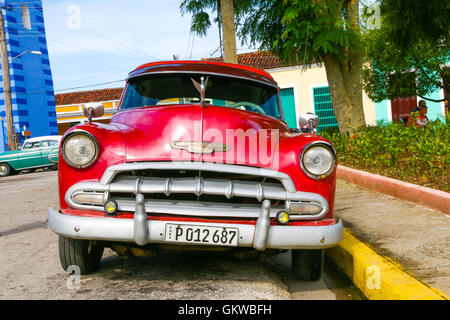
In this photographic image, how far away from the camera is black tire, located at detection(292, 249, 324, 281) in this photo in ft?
11.2

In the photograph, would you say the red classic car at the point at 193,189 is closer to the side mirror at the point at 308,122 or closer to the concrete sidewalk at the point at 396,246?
the concrete sidewalk at the point at 396,246

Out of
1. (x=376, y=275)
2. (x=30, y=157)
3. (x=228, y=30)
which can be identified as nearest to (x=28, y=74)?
(x=30, y=157)

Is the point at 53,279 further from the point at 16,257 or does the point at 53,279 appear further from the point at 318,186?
the point at 318,186

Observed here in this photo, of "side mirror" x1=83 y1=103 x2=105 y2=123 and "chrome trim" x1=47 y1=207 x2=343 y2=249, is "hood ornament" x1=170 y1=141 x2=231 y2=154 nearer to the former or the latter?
"chrome trim" x1=47 y1=207 x2=343 y2=249

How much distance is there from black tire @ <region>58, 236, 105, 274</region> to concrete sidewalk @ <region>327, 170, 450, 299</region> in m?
1.86

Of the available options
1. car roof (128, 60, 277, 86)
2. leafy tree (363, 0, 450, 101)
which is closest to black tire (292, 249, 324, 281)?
car roof (128, 60, 277, 86)

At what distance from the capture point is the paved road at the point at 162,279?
10.0 ft

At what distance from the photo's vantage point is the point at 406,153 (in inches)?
284

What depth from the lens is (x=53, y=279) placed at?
3.42m

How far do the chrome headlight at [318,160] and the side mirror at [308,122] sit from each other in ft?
3.58

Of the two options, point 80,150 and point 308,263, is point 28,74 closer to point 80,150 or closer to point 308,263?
point 80,150

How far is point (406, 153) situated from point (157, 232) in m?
5.39

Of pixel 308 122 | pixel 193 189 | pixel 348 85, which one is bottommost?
pixel 193 189

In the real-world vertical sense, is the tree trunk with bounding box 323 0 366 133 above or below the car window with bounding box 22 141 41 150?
above
